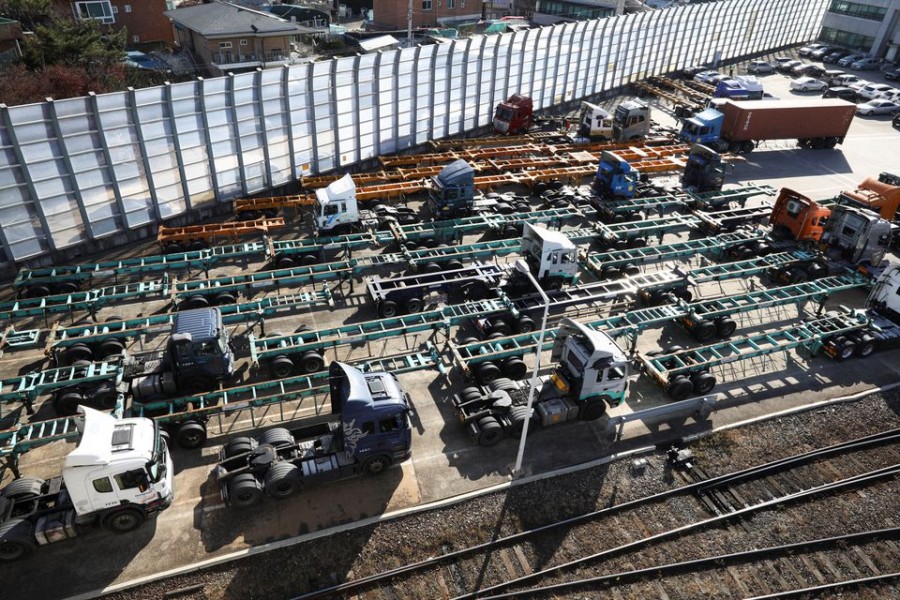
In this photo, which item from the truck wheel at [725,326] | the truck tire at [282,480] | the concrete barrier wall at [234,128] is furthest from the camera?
the concrete barrier wall at [234,128]

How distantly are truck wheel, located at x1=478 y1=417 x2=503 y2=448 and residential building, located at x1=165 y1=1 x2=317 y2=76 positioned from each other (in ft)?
173

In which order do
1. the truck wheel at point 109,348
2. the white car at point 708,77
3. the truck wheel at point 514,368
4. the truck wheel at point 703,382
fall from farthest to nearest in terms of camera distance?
the white car at point 708,77 → the truck wheel at point 109,348 → the truck wheel at point 514,368 → the truck wheel at point 703,382

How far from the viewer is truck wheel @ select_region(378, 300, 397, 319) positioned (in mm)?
25094

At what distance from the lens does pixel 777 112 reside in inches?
1783

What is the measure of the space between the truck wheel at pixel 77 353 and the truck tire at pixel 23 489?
20.5 ft

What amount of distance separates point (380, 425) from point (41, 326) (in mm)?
17051

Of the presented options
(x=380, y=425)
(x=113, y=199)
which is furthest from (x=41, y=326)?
(x=380, y=425)

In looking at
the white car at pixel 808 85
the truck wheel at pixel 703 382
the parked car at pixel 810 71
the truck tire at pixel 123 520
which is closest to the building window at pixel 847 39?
the parked car at pixel 810 71

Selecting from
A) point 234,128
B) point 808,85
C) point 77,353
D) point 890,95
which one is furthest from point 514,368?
point 890,95

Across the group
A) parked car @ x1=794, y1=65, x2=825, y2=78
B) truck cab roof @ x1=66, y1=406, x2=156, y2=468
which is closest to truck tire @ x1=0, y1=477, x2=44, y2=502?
truck cab roof @ x1=66, y1=406, x2=156, y2=468

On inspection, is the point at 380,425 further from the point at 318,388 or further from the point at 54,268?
the point at 54,268

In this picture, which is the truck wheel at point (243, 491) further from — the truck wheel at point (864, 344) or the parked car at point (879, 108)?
the parked car at point (879, 108)

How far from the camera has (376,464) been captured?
18062 millimetres

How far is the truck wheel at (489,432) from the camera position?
19.2m
